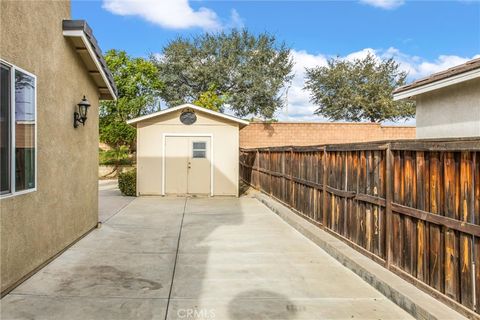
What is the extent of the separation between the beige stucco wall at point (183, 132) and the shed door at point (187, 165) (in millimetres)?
256

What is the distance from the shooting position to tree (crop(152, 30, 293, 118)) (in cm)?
2841

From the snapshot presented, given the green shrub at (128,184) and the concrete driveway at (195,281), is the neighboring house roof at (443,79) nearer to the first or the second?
the concrete driveway at (195,281)

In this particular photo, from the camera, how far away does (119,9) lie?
50.9 feet

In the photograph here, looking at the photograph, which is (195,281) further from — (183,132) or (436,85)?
(183,132)

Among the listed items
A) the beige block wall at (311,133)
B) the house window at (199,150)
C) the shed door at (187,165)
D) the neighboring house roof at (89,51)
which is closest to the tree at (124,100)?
the beige block wall at (311,133)

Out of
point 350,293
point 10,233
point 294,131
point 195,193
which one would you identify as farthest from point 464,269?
point 294,131

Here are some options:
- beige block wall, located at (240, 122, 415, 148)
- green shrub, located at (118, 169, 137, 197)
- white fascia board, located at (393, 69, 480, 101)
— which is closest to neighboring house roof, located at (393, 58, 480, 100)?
white fascia board, located at (393, 69, 480, 101)

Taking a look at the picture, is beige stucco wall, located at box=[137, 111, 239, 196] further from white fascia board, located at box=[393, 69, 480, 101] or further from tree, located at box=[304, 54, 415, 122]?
tree, located at box=[304, 54, 415, 122]

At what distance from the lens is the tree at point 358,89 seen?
96.6 feet

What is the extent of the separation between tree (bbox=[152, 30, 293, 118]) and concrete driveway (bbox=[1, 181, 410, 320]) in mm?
21230

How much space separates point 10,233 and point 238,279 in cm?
262

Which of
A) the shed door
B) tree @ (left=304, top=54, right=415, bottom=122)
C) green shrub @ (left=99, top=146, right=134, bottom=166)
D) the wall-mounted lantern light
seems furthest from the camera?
tree @ (left=304, top=54, right=415, bottom=122)

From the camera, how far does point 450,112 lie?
23.7 ft

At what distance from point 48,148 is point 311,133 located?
16629mm
